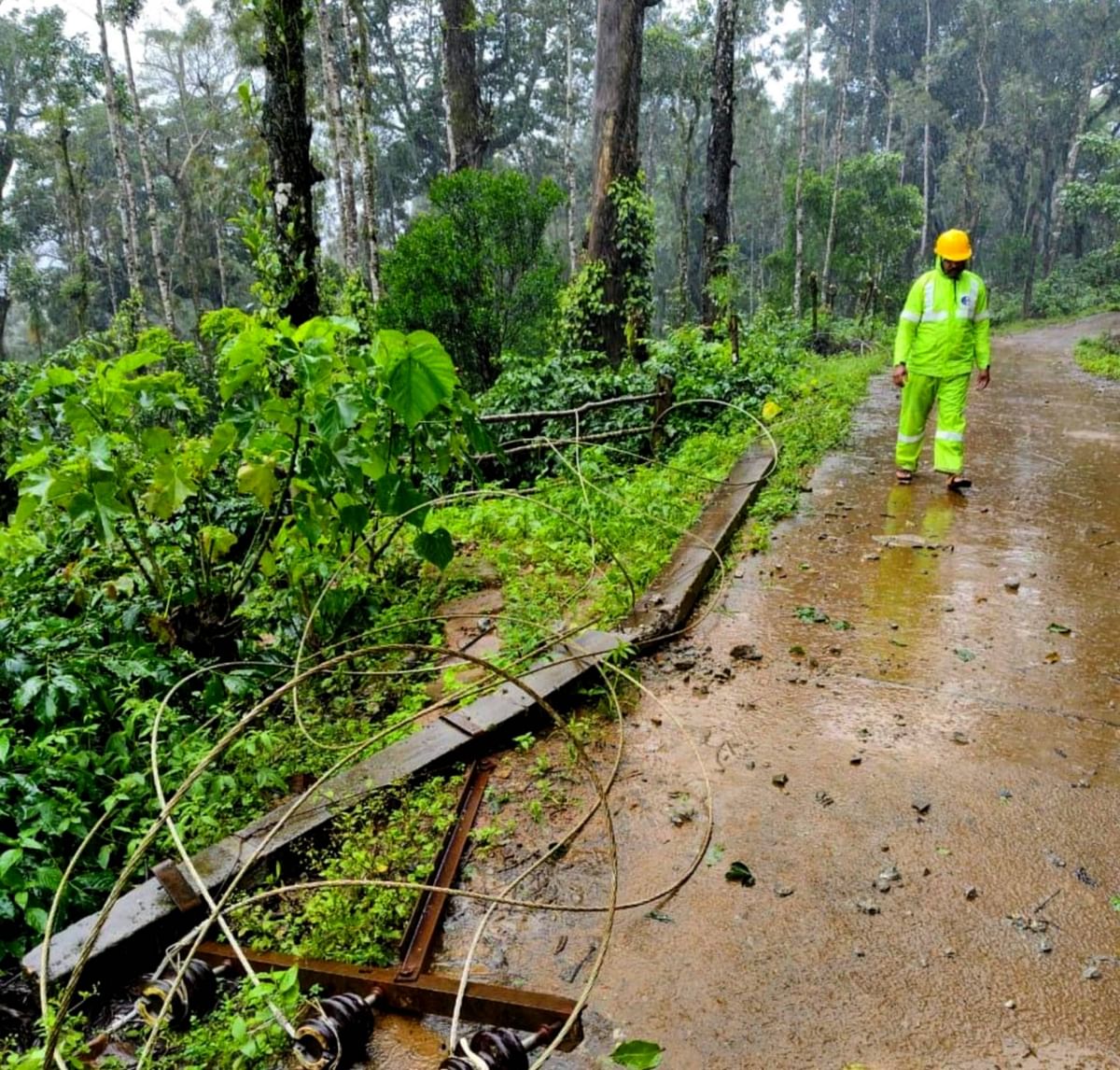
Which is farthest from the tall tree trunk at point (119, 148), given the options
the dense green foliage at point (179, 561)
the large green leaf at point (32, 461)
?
the large green leaf at point (32, 461)

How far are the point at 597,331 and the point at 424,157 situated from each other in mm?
26082

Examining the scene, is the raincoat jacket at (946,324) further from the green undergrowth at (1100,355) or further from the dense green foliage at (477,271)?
the green undergrowth at (1100,355)

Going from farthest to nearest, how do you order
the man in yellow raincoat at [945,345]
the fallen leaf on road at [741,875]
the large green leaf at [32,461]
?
the man in yellow raincoat at [945,345] < the large green leaf at [32,461] < the fallen leaf on road at [741,875]

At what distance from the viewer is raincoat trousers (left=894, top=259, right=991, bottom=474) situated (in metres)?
5.46

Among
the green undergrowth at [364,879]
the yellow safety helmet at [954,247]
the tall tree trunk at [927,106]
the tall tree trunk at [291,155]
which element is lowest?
the green undergrowth at [364,879]

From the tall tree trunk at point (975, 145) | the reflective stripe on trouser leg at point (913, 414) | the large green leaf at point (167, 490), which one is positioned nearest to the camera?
the large green leaf at point (167, 490)

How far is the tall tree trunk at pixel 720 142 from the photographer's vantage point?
38.4 ft

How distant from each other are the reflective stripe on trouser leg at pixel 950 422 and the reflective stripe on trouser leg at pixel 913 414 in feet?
0.35

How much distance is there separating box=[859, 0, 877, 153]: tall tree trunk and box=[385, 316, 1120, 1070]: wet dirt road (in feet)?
127

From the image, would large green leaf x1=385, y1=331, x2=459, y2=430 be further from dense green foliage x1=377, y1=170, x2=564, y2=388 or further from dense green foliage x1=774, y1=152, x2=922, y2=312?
dense green foliage x1=774, y1=152, x2=922, y2=312

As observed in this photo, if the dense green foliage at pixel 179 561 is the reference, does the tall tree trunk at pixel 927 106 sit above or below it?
above

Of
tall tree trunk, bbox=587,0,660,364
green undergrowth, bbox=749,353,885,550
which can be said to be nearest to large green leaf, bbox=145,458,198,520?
green undergrowth, bbox=749,353,885,550

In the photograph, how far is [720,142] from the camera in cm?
1225

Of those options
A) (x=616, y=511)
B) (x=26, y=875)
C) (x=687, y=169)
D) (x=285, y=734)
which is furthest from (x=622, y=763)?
(x=687, y=169)
